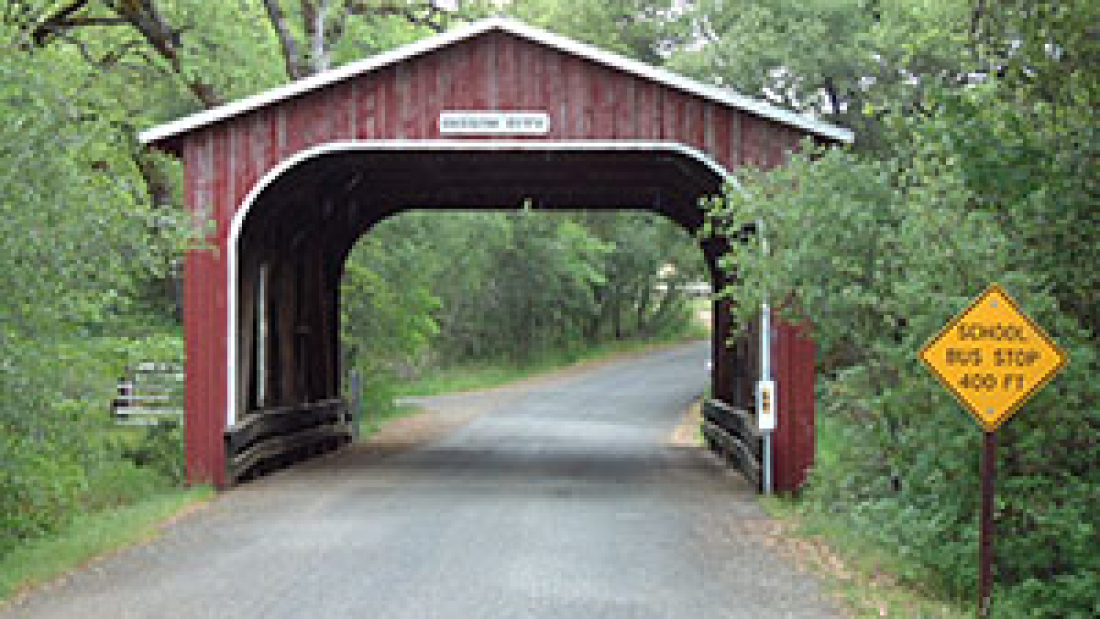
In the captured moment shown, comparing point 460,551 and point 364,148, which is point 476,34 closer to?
point 364,148

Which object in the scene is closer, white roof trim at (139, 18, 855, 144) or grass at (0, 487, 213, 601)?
grass at (0, 487, 213, 601)

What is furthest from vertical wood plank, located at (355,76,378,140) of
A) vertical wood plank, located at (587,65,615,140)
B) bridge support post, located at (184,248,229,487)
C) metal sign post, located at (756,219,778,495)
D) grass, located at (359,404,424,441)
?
grass, located at (359,404,424,441)

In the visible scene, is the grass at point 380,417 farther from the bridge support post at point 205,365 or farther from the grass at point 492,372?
the bridge support post at point 205,365

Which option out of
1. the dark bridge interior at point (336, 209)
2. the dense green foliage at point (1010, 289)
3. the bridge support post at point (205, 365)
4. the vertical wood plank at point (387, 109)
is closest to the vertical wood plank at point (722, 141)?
the dark bridge interior at point (336, 209)

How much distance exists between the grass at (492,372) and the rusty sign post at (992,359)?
2492 centimetres

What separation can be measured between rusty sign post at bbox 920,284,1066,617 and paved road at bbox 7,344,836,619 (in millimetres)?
1416

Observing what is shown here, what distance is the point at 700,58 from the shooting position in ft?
91.4

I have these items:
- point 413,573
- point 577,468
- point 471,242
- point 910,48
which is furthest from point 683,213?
point 471,242

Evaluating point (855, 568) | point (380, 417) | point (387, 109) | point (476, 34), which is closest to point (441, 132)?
point (387, 109)

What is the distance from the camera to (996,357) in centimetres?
701

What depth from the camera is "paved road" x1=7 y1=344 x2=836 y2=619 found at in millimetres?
7410

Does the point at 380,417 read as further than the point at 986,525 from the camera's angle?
Yes

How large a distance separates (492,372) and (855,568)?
31.7 m

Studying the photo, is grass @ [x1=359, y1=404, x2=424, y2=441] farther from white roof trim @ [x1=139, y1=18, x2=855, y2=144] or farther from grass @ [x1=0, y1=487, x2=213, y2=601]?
grass @ [x1=0, y1=487, x2=213, y2=601]
